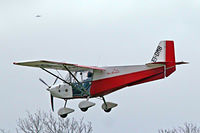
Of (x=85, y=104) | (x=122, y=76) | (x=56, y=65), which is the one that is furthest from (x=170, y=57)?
(x=56, y=65)

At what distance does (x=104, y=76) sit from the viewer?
36250 millimetres

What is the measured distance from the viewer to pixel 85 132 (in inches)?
2292

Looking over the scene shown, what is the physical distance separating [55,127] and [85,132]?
2.45 m

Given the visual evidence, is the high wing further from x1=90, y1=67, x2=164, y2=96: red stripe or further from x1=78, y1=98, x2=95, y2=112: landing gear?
x1=78, y1=98, x2=95, y2=112: landing gear

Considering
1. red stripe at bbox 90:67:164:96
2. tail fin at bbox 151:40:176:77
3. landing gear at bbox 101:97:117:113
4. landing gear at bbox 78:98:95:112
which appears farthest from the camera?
landing gear at bbox 101:97:117:113

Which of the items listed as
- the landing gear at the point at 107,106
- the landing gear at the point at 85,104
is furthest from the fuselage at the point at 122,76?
the landing gear at the point at 107,106

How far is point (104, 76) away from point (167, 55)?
133 inches

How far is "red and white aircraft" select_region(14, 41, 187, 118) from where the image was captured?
35188 millimetres

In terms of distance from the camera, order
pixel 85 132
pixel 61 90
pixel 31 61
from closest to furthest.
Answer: pixel 31 61 → pixel 61 90 → pixel 85 132

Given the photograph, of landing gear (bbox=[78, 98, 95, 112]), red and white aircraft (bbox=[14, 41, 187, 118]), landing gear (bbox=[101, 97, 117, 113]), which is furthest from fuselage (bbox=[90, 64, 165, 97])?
landing gear (bbox=[101, 97, 117, 113])

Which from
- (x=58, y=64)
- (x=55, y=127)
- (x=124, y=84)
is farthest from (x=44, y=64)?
(x=55, y=127)

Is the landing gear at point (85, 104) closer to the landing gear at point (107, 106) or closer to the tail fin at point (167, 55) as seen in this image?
the landing gear at point (107, 106)

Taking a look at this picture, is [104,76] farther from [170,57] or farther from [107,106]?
[170,57]

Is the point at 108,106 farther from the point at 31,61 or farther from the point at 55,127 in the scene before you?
the point at 55,127
